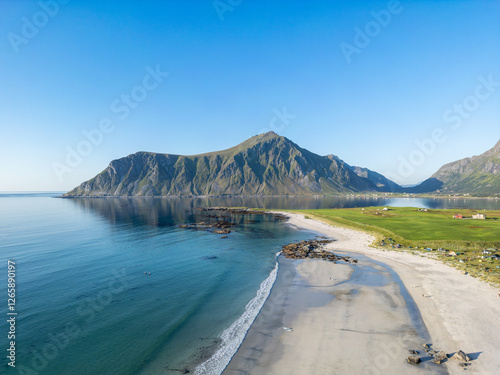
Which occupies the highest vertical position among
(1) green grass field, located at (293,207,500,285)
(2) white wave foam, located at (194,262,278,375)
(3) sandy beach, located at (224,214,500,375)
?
(1) green grass field, located at (293,207,500,285)

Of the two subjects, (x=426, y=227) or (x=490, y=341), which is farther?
(x=426, y=227)

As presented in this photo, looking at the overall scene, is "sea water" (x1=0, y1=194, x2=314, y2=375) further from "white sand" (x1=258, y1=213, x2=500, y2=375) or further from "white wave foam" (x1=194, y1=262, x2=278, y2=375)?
"white sand" (x1=258, y1=213, x2=500, y2=375)

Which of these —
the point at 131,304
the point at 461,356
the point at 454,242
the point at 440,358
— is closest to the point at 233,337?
the point at 131,304

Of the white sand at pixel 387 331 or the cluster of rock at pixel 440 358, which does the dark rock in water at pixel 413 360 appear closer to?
the cluster of rock at pixel 440 358

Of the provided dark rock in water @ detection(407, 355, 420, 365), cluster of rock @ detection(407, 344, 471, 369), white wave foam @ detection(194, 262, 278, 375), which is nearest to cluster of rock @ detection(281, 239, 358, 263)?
white wave foam @ detection(194, 262, 278, 375)

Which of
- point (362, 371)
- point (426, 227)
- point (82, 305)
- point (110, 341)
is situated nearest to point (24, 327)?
point (82, 305)

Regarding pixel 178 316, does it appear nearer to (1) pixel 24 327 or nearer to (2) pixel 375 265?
(1) pixel 24 327

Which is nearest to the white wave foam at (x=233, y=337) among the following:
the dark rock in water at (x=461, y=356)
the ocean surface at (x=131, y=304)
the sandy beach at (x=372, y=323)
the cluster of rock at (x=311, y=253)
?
the ocean surface at (x=131, y=304)
